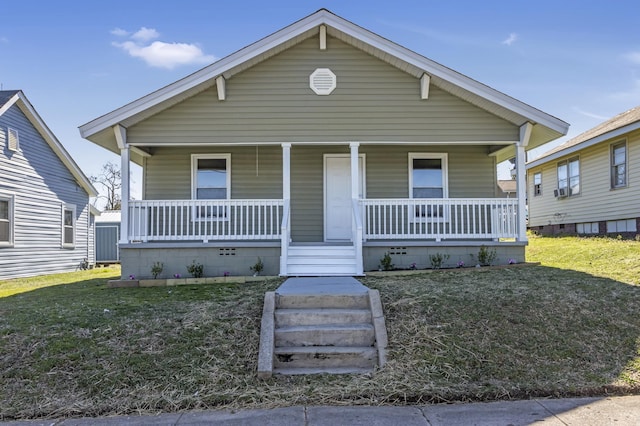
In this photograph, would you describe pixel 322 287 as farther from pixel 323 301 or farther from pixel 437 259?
pixel 437 259

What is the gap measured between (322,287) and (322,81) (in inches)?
194

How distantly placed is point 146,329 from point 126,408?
1.58 meters

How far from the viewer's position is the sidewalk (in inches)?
144

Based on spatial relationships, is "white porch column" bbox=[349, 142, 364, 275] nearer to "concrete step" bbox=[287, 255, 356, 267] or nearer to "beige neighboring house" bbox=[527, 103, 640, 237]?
"concrete step" bbox=[287, 255, 356, 267]

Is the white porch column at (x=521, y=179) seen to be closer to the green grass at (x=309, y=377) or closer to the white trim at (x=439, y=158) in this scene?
the white trim at (x=439, y=158)

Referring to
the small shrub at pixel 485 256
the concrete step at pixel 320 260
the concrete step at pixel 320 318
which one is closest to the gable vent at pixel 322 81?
the concrete step at pixel 320 260

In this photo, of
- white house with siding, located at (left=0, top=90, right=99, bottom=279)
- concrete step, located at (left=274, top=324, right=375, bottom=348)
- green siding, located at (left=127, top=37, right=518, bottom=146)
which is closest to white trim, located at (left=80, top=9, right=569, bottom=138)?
green siding, located at (left=127, top=37, right=518, bottom=146)

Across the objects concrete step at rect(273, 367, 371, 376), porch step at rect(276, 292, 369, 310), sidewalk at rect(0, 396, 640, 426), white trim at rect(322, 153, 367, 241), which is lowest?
sidewalk at rect(0, 396, 640, 426)

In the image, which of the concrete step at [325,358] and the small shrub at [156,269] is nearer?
the concrete step at [325,358]

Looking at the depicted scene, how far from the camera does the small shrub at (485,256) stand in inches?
371

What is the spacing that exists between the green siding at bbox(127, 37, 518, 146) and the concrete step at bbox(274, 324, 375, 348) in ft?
17.6

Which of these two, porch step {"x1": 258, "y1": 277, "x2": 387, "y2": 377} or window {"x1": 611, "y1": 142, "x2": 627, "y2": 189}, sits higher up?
window {"x1": 611, "y1": 142, "x2": 627, "y2": 189}

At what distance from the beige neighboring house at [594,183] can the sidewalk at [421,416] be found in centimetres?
1164

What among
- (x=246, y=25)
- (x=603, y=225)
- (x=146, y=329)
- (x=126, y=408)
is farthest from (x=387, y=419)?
(x=603, y=225)
